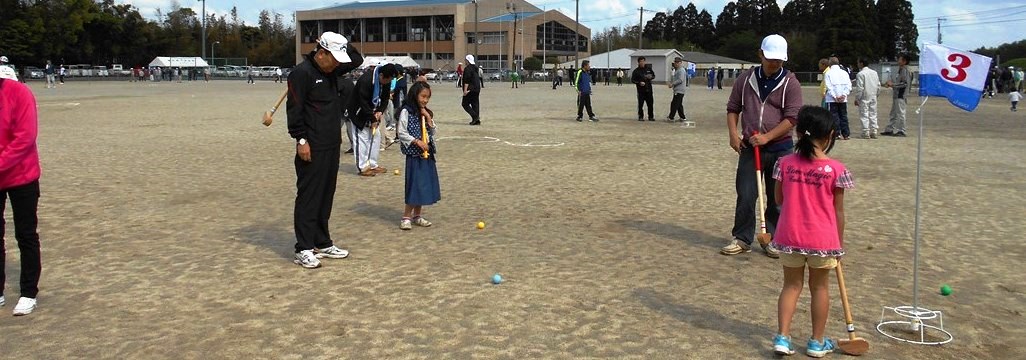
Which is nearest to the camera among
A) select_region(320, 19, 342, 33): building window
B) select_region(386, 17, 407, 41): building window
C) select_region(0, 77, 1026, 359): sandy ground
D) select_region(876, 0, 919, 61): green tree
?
select_region(0, 77, 1026, 359): sandy ground

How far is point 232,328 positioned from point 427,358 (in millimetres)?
1331

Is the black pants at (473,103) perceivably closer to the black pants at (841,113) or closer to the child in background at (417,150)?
the black pants at (841,113)

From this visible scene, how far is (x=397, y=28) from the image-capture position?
125m

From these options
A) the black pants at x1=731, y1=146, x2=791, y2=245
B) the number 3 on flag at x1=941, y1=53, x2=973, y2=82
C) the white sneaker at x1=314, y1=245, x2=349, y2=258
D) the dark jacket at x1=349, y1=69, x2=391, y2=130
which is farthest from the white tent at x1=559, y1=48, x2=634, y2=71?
the number 3 on flag at x1=941, y1=53, x2=973, y2=82

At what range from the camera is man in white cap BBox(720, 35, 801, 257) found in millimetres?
6594

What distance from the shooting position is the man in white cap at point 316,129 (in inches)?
249

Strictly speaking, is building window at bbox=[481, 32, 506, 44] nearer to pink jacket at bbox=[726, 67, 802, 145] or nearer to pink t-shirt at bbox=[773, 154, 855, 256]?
pink jacket at bbox=[726, 67, 802, 145]

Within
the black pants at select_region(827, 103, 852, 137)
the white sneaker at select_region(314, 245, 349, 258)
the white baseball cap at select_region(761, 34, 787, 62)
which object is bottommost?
the white sneaker at select_region(314, 245, 349, 258)

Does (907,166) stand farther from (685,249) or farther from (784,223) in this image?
(784,223)

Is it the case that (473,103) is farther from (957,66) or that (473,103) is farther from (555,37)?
(555,37)

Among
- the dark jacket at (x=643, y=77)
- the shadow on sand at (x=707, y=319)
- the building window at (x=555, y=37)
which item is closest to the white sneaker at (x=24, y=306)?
the shadow on sand at (x=707, y=319)

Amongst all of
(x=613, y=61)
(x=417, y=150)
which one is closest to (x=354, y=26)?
(x=613, y=61)

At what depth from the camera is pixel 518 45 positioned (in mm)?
118625

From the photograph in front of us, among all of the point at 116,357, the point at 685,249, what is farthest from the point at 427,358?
the point at 685,249
